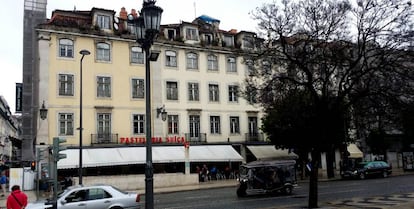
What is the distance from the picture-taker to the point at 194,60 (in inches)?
1625

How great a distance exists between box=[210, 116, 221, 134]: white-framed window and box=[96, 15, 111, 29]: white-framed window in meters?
12.7

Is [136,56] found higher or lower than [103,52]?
lower

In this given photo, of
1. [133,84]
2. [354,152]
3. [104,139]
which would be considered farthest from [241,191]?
[354,152]

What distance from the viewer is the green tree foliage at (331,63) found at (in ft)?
51.8

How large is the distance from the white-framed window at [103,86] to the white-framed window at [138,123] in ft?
9.92

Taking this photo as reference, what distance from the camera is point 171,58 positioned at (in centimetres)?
4012

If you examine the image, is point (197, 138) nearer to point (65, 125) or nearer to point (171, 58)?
point (171, 58)

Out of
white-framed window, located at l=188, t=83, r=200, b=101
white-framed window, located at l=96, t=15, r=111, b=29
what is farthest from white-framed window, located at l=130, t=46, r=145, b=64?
white-framed window, located at l=188, t=83, r=200, b=101

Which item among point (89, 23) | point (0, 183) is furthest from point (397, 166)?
point (0, 183)

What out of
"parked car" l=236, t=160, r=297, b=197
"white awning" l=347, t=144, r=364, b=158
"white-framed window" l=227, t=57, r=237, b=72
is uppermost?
"white-framed window" l=227, t=57, r=237, b=72

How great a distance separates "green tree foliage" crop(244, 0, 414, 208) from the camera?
1578 centimetres

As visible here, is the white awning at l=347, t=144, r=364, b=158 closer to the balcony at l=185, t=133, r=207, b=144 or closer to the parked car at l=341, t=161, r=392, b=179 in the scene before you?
the parked car at l=341, t=161, r=392, b=179

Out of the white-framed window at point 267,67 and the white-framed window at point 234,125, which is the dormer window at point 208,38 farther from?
A: the white-framed window at point 267,67

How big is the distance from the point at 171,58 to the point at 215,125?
7.57 meters
